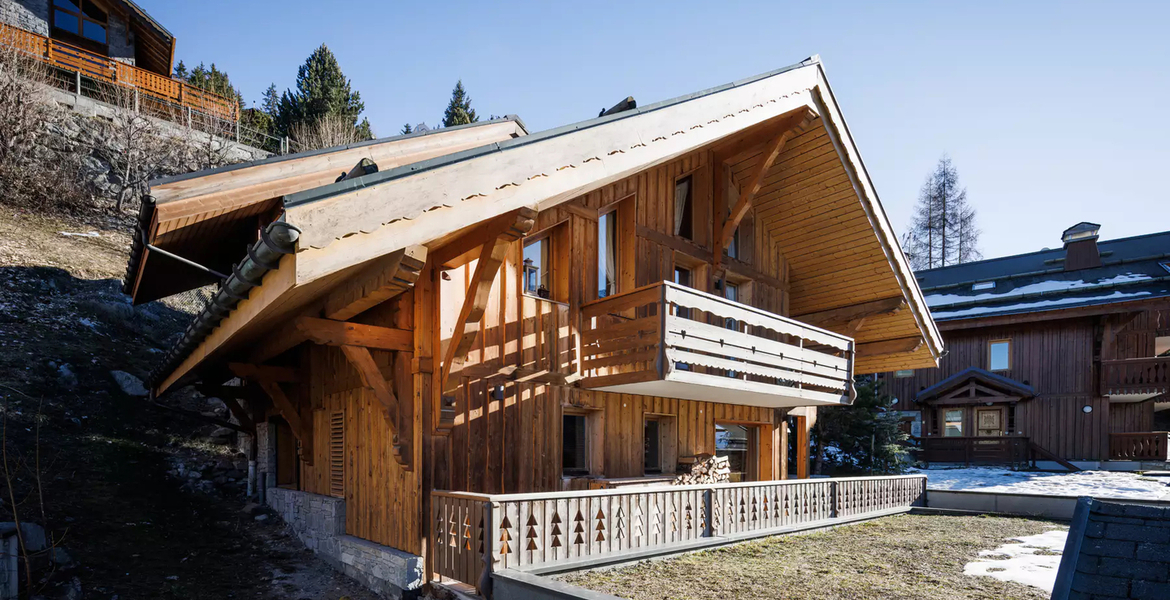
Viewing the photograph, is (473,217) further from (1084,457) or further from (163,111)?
(163,111)

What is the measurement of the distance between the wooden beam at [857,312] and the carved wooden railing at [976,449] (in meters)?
14.0

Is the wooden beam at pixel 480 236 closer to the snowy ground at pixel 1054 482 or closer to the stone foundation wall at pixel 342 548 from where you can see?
the stone foundation wall at pixel 342 548

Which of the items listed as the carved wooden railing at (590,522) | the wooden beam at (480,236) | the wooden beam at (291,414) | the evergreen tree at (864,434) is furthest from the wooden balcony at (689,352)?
the evergreen tree at (864,434)

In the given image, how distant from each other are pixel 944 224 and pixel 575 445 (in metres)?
41.5

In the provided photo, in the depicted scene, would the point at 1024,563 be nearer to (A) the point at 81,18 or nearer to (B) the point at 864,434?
(B) the point at 864,434

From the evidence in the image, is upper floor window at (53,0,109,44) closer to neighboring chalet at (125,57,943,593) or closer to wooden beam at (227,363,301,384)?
neighboring chalet at (125,57,943,593)

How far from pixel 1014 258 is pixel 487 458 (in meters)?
30.2

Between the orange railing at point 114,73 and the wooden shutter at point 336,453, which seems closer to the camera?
the wooden shutter at point 336,453

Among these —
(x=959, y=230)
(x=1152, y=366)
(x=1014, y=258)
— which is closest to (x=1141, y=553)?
(x=1152, y=366)

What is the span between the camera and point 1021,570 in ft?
25.7

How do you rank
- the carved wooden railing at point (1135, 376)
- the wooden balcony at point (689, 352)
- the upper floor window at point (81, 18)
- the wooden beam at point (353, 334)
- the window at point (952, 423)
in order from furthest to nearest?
1. the upper floor window at point (81, 18)
2. the window at point (952, 423)
3. the carved wooden railing at point (1135, 376)
4. the wooden balcony at point (689, 352)
5. the wooden beam at point (353, 334)

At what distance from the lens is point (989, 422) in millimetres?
25844

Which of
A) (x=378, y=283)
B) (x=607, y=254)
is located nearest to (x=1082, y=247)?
(x=607, y=254)

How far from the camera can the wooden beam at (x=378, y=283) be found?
625 cm
